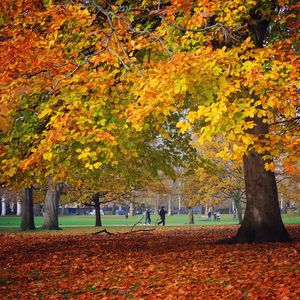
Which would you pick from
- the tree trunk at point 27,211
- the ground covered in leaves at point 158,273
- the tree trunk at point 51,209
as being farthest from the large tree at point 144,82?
the tree trunk at point 51,209

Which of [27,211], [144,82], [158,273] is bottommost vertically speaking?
[158,273]

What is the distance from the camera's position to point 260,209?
602 inches

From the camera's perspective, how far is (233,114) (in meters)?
9.27

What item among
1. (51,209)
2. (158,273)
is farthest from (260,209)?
(51,209)

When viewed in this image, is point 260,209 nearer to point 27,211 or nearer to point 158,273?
point 158,273

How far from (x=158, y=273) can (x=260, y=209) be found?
20.0 ft

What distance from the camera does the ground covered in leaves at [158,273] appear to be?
27.5ft

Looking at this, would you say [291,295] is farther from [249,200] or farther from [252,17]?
[252,17]

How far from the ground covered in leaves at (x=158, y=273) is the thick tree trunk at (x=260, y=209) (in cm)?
86

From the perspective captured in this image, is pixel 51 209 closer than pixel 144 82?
No

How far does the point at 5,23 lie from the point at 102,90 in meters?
4.67

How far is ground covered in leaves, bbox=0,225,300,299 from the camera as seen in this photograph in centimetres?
837

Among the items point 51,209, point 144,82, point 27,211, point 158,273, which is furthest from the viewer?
point 51,209

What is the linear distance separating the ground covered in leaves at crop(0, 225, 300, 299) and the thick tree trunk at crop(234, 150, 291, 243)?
Answer: 0.86m
